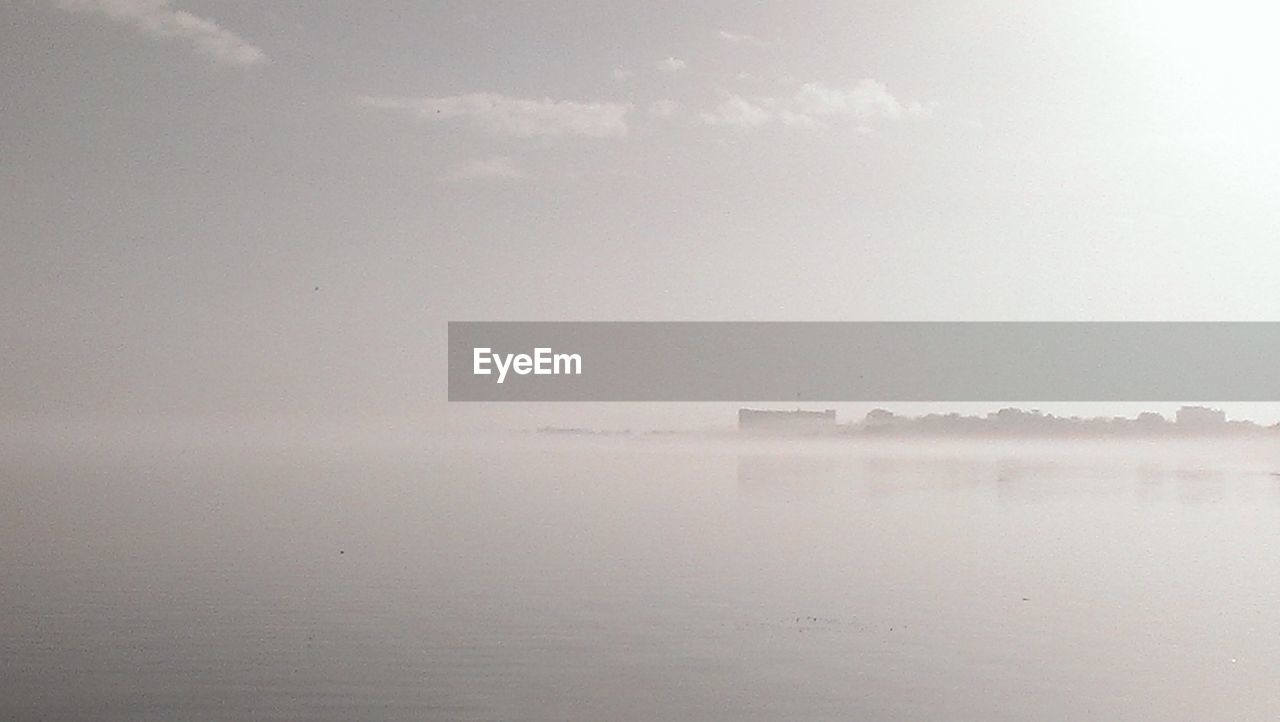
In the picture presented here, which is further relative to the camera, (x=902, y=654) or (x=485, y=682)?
(x=902, y=654)

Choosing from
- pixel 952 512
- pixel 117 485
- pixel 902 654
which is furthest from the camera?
pixel 117 485

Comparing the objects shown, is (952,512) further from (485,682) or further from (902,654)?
(485,682)

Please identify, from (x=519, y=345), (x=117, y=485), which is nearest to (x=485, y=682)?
(x=519, y=345)

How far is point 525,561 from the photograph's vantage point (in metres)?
8.95

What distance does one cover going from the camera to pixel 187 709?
593 centimetres

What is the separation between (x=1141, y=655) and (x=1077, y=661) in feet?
1.47

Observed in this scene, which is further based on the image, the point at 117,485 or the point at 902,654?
the point at 117,485

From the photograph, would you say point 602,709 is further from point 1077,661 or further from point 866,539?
point 866,539

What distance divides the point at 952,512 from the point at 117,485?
901 centimetres

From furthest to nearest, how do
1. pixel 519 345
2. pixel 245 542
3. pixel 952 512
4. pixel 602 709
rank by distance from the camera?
pixel 952 512 < pixel 245 542 < pixel 519 345 < pixel 602 709

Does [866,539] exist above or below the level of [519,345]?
below

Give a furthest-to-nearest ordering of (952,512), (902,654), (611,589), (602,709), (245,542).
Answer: (952,512)
(245,542)
(611,589)
(902,654)
(602,709)

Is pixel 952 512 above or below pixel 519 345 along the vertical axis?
below

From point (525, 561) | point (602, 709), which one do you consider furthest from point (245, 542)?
point (602, 709)
